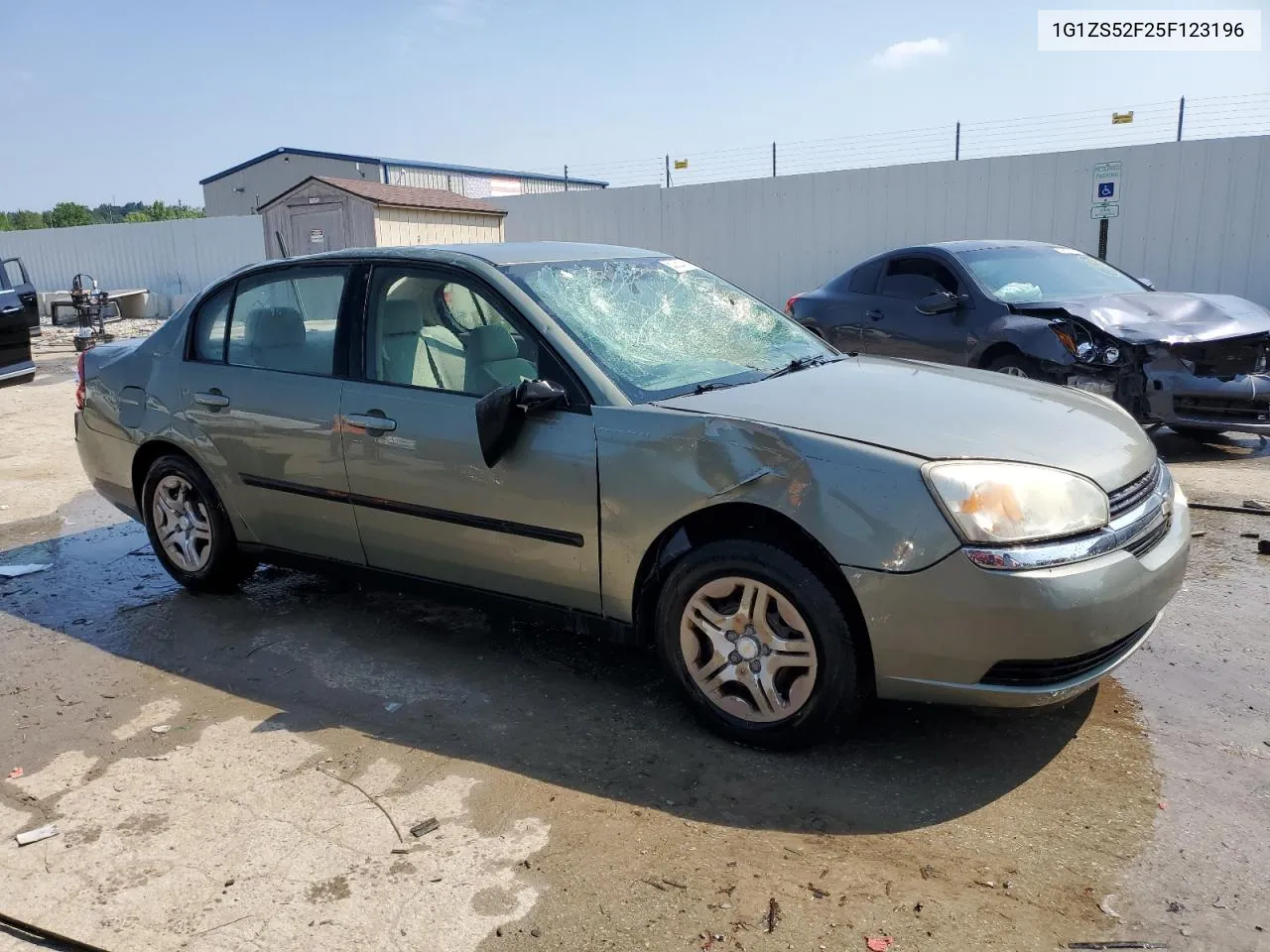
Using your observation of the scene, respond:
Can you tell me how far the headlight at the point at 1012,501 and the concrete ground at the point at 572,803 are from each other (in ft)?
2.66

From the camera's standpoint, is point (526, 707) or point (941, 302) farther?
point (941, 302)

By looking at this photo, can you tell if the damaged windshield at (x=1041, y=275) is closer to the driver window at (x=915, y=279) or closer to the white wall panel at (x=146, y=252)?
the driver window at (x=915, y=279)

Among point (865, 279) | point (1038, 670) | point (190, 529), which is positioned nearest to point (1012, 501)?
point (1038, 670)

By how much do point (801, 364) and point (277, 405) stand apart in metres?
2.21

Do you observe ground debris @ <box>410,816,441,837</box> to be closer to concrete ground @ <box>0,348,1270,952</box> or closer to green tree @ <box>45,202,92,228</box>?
concrete ground @ <box>0,348,1270,952</box>

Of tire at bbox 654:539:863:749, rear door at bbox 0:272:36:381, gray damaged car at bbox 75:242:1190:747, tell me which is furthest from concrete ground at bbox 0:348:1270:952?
rear door at bbox 0:272:36:381

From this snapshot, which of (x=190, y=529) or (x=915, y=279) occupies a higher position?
(x=915, y=279)

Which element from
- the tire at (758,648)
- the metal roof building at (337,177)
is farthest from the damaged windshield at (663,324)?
the metal roof building at (337,177)

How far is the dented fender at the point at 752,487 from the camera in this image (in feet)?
9.74

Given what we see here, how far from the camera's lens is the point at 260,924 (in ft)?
8.65

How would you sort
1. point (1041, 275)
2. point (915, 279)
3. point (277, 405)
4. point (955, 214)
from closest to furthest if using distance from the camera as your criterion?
point (277, 405), point (1041, 275), point (915, 279), point (955, 214)

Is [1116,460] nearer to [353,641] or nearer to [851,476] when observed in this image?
[851,476]

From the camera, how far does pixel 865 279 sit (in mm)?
8828

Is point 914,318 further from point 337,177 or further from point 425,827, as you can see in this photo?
point 337,177
